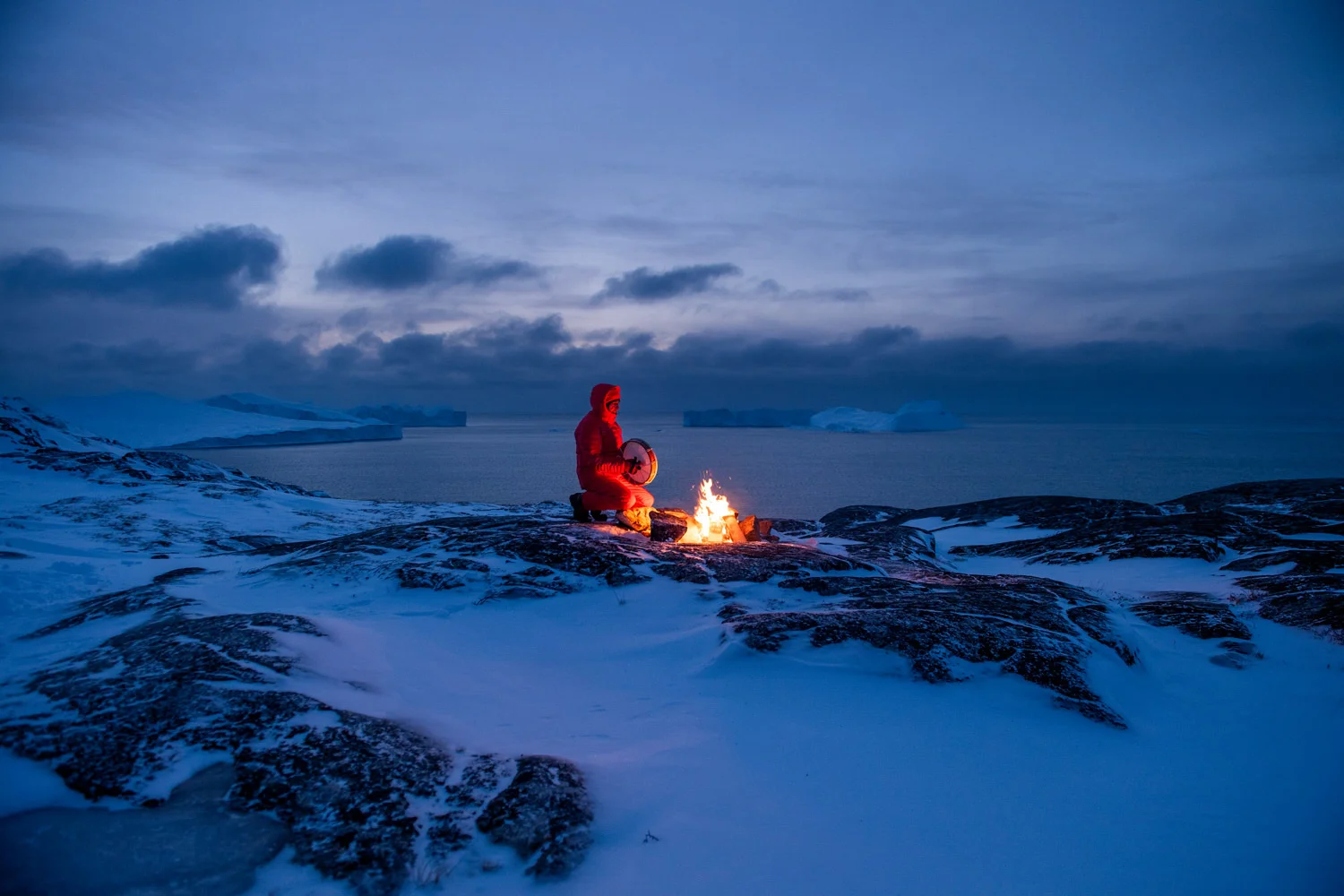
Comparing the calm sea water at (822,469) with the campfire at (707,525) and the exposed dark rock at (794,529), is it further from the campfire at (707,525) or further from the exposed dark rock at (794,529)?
the campfire at (707,525)

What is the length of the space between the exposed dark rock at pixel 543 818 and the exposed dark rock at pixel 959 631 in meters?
3.38

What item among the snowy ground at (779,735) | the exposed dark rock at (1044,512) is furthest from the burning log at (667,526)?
the exposed dark rock at (1044,512)

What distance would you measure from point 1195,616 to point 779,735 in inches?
351

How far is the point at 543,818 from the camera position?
5.23m

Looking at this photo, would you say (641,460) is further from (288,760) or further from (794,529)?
(794,529)

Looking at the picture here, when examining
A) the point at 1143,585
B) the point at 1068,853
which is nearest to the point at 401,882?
the point at 1068,853

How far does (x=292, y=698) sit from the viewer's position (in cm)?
636

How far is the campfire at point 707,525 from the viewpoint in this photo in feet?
48.8

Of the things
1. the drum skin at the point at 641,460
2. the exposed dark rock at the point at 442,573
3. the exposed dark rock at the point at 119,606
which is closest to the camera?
the exposed dark rock at the point at 119,606

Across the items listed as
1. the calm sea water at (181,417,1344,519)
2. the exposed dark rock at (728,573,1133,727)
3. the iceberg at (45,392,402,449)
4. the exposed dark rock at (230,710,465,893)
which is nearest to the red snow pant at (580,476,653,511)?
the exposed dark rock at (728,573,1133,727)

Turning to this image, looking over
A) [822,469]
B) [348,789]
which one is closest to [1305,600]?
[348,789]

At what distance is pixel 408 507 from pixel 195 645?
3091 cm

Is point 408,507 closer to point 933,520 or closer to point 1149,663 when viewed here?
point 933,520

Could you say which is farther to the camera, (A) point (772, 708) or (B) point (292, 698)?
(A) point (772, 708)
